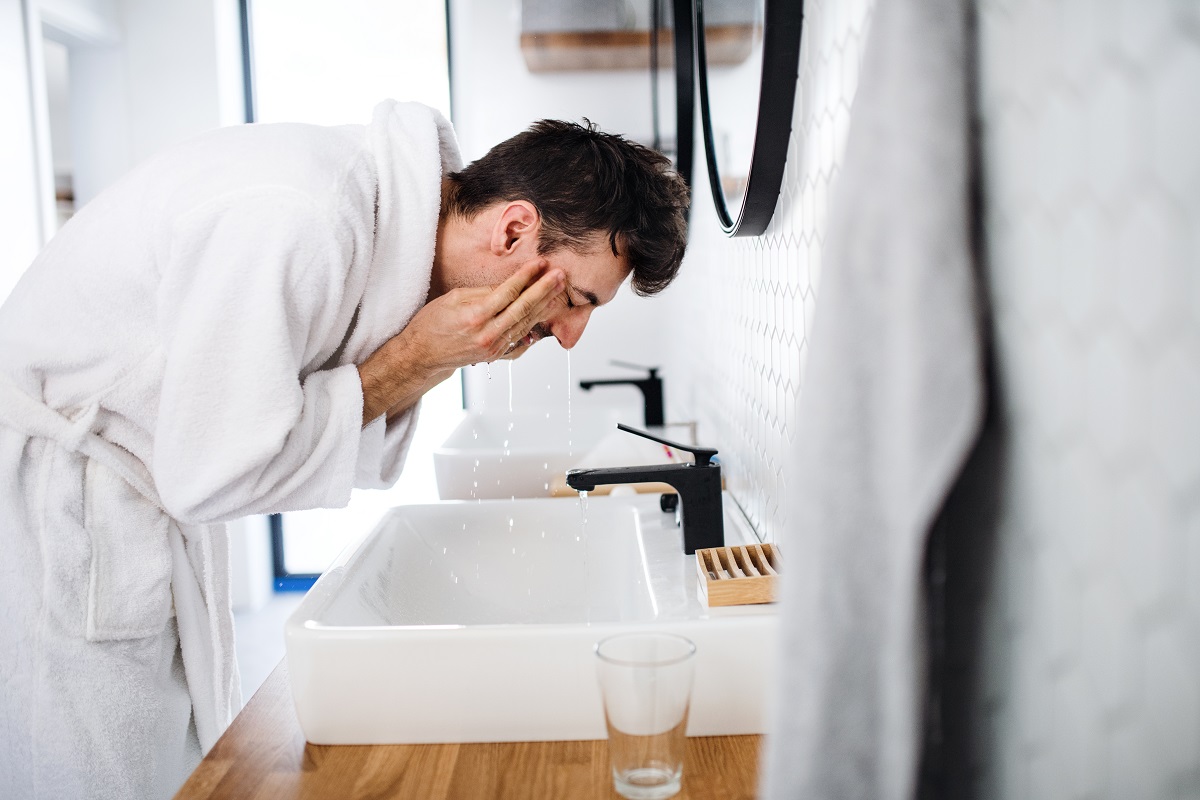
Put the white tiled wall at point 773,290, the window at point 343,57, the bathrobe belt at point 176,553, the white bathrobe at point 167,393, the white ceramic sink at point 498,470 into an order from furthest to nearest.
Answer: the window at point 343,57, the white ceramic sink at point 498,470, the bathrobe belt at point 176,553, the white bathrobe at point 167,393, the white tiled wall at point 773,290

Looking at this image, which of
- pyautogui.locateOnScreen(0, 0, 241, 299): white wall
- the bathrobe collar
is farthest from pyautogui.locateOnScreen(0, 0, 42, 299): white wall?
the bathrobe collar

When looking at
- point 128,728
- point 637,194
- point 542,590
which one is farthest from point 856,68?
point 128,728

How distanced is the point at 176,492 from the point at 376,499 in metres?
2.36

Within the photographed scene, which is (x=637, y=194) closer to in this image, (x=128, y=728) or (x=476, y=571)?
(x=476, y=571)

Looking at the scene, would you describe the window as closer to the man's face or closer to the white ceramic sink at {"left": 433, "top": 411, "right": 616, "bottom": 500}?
the white ceramic sink at {"left": 433, "top": 411, "right": 616, "bottom": 500}

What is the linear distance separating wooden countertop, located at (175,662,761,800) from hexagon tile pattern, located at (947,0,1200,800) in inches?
11.0

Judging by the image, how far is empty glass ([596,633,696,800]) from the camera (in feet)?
1.97

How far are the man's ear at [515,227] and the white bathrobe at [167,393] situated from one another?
85 mm

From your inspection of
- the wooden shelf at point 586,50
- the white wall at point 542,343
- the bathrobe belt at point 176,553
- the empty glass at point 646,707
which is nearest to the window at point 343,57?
the white wall at point 542,343

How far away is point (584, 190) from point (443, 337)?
0.26 metres

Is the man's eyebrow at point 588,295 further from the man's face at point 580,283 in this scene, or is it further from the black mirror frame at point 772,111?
the black mirror frame at point 772,111

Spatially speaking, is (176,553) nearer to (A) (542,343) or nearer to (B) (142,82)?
(A) (542,343)

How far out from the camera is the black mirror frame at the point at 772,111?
776 millimetres

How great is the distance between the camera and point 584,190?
1.07 metres
